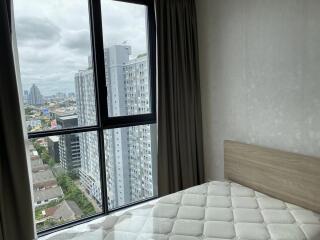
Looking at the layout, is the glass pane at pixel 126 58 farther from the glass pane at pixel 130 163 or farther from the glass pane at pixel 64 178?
the glass pane at pixel 64 178

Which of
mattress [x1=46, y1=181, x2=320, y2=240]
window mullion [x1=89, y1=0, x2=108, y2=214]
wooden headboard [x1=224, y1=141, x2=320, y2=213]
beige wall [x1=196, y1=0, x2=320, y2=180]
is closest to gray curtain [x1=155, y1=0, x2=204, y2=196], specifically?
beige wall [x1=196, y1=0, x2=320, y2=180]

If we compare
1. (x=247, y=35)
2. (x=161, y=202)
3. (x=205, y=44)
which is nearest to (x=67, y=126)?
(x=161, y=202)

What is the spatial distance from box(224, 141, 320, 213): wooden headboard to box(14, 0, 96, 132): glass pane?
1.46 metres

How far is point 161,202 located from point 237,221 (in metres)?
0.60

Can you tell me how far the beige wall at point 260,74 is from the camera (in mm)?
1979

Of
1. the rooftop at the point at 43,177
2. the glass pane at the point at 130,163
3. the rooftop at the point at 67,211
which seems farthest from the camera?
the glass pane at the point at 130,163

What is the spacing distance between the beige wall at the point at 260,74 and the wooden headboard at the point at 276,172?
109mm

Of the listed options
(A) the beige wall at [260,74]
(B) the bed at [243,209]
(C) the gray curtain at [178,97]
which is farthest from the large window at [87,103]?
(B) the bed at [243,209]

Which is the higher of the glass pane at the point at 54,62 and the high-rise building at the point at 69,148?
the glass pane at the point at 54,62

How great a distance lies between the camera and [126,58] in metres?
2.79

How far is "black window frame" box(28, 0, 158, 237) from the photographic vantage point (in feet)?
8.24

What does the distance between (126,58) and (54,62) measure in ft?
2.41

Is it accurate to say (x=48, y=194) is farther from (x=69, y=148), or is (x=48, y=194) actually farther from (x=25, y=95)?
(x=25, y=95)

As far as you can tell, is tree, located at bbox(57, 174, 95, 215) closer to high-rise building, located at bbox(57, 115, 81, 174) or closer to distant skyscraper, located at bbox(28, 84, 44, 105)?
high-rise building, located at bbox(57, 115, 81, 174)
